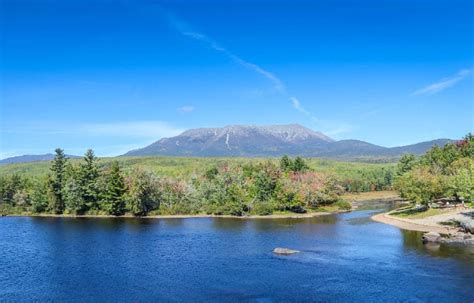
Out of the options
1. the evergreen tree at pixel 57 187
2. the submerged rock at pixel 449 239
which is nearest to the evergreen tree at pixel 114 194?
the evergreen tree at pixel 57 187

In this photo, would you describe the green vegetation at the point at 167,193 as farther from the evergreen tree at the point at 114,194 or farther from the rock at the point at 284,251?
the rock at the point at 284,251

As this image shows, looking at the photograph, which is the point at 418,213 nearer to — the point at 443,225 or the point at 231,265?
the point at 443,225

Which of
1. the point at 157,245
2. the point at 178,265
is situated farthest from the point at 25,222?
the point at 178,265

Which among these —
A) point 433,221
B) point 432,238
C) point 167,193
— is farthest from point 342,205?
point 432,238

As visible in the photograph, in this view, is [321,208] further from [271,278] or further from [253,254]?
[271,278]

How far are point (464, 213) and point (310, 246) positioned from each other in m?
46.8

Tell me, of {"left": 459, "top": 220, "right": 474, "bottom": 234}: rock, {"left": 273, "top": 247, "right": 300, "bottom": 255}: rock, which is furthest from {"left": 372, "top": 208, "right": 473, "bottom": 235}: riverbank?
{"left": 273, "top": 247, "right": 300, "bottom": 255}: rock

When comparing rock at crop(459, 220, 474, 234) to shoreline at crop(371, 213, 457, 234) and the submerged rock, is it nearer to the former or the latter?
shoreline at crop(371, 213, 457, 234)

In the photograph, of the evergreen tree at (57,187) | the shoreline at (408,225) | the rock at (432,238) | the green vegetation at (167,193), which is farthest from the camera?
the evergreen tree at (57,187)

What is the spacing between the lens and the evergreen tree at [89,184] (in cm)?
17100

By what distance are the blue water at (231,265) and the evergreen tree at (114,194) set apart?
3672 centimetres

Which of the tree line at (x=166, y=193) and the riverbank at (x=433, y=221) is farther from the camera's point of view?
the tree line at (x=166, y=193)

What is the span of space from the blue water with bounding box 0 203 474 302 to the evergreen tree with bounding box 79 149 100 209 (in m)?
42.8

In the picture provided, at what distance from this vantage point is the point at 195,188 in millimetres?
180000
